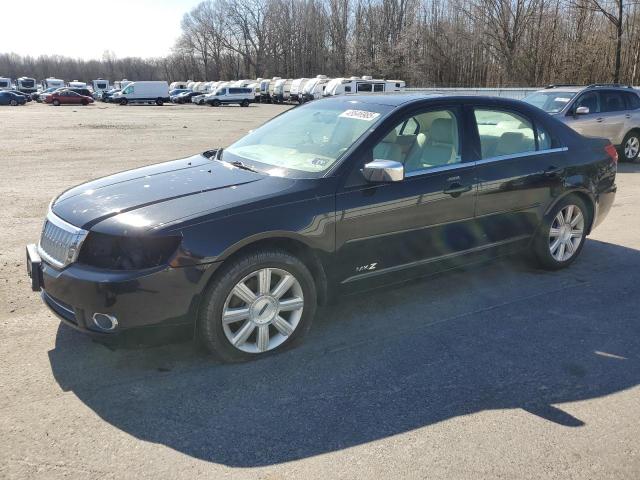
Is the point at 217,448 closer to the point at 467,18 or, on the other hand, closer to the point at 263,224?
the point at 263,224

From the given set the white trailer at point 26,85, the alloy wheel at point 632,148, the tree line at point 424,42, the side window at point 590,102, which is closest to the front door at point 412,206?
the side window at point 590,102

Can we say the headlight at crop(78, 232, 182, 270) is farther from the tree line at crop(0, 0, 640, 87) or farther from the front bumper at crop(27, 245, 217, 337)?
the tree line at crop(0, 0, 640, 87)

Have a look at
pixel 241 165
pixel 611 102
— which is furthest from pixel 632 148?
pixel 241 165

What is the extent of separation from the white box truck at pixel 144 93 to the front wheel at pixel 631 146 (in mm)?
50104

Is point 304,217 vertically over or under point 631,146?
over

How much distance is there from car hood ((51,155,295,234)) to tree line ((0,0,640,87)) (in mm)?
31366

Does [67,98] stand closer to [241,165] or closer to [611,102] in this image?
[611,102]

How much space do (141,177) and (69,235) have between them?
2.99 feet

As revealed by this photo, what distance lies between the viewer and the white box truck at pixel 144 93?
178 ft

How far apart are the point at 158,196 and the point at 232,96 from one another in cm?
5040

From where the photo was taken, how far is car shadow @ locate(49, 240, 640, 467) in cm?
285

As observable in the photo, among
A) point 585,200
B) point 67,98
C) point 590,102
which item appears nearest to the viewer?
point 585,200

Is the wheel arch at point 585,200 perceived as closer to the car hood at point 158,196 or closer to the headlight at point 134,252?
the car hood at point 158,196

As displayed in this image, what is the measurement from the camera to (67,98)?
5206cm
